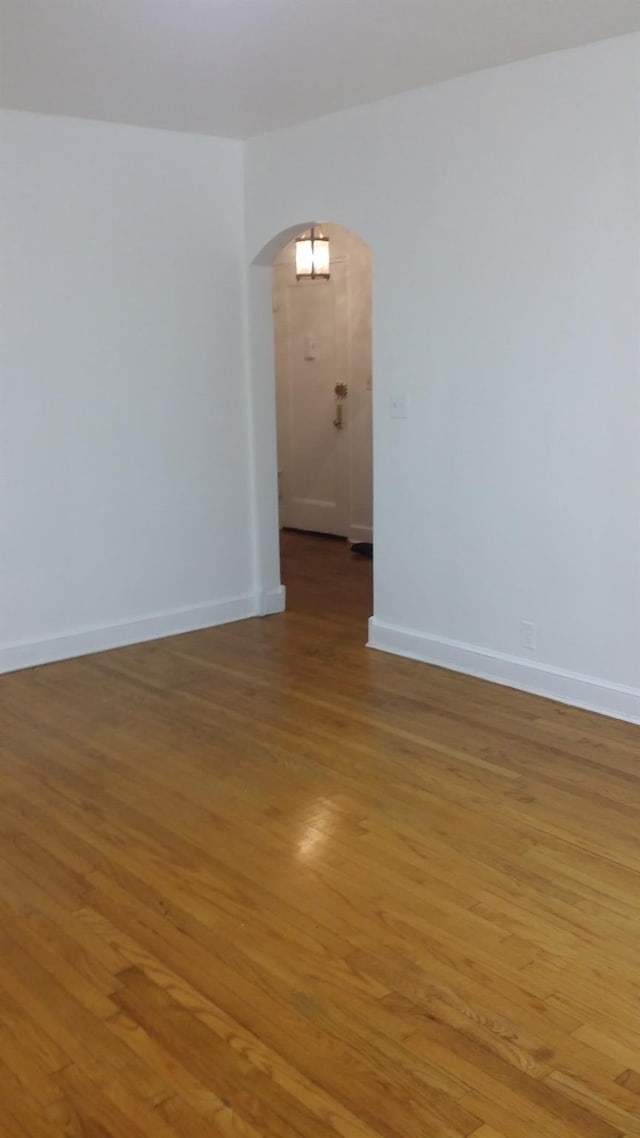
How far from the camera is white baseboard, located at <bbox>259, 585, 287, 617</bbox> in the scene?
18.6ft

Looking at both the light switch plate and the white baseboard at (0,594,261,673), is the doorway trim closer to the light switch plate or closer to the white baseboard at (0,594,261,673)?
the white baseboard at (0,594,261,673)

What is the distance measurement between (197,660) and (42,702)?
2.70 ft

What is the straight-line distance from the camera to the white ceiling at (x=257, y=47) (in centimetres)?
320

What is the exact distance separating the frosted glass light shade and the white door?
0.78m

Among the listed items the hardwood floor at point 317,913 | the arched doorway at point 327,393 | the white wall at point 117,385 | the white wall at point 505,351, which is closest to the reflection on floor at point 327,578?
the arched doorway at point 327,393

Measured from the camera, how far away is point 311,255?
6.69 m

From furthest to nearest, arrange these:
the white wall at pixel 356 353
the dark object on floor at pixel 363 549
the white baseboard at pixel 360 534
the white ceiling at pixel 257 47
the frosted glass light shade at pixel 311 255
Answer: the white baseboard at pixel 360 534 < the white wall at pixel 356 353 < the dark object on floor at pixel 363 549 < the frosted glass light shade at pixel 311 255 < the white ceiling at pixel 257 47

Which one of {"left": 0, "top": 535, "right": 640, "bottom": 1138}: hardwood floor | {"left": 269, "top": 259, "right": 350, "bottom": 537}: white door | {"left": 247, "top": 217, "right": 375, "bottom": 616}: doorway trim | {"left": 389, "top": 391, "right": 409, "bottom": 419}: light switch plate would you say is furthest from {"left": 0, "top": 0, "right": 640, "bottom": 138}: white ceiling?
{"left": 269, "top": 259, "right": 350, "bottom": 537}: white door

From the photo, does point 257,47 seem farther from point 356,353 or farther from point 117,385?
point 356,353

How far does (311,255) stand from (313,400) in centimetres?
157

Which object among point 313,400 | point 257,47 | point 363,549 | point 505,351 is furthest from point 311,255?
point 257,47

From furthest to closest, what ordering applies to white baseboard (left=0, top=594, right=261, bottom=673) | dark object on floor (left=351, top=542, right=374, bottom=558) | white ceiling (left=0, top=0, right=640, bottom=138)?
dark object on floor (left=351, top=542, right=374, bottom=558), white baseboard (left=0, top=594, right=261, bottom=673), white ceiling (left=0, top=0, right=640, bottom=138)

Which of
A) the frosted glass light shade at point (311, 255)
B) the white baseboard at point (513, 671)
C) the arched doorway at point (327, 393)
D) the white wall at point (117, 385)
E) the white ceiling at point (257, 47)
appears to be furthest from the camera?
the arched doorway at point (327, 393)

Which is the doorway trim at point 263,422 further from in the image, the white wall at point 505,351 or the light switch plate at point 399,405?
the light switch plate at point 399,405
